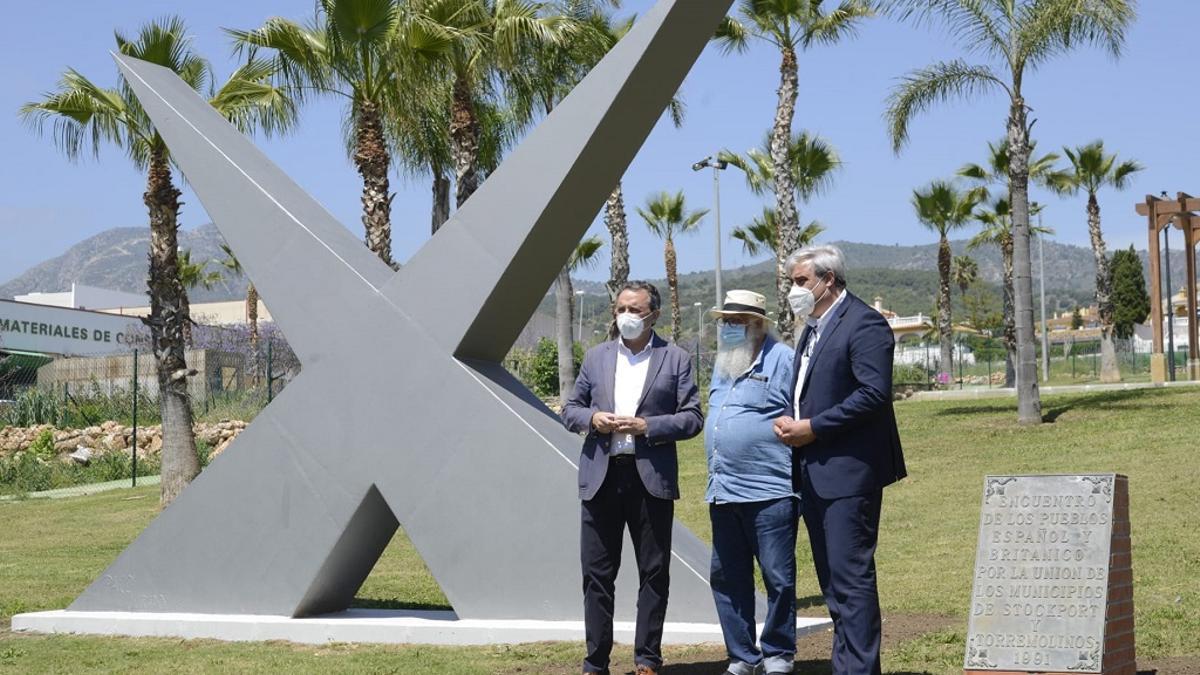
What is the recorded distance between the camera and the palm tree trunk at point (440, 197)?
27.7 meters

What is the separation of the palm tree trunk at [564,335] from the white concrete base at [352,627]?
16304 mm

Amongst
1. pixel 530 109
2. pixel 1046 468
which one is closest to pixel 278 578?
pixel 1046 468

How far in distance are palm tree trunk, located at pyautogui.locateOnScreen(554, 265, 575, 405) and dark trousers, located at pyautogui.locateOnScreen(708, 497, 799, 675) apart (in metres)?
18.8

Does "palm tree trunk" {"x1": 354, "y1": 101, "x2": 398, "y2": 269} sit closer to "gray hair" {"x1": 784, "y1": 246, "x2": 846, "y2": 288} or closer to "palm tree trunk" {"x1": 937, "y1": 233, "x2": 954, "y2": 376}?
"gray hair" {"x1": 784, "y1": 246, "x2": 846, "y2": 288}

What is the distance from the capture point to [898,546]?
12.1 m

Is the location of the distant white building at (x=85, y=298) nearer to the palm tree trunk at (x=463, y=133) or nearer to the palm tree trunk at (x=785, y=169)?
the palm tree trunk at (x=785, y=169)

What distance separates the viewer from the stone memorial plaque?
556 cm

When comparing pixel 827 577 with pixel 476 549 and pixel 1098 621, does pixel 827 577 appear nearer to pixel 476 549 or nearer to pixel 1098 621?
pixel 1098 621

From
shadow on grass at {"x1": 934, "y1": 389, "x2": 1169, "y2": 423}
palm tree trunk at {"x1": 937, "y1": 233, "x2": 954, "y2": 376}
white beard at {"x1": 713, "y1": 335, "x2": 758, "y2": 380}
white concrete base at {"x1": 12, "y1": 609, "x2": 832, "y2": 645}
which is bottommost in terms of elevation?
white concrete base at {"x1": 12, "y1": 609, "x2": 832, "y2": 645}

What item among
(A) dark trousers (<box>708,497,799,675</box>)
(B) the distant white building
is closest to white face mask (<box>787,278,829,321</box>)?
(A) dark trousers (<box>708,497,799,675</box>)

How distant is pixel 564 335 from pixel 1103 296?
2392cm

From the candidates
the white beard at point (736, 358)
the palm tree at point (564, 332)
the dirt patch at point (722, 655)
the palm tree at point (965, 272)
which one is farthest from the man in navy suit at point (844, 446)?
the palm tree at point (965, 272)

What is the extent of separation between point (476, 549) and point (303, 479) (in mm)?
1291

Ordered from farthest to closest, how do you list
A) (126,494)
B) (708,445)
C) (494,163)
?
(494,163)
(126,494)
(708,445)
